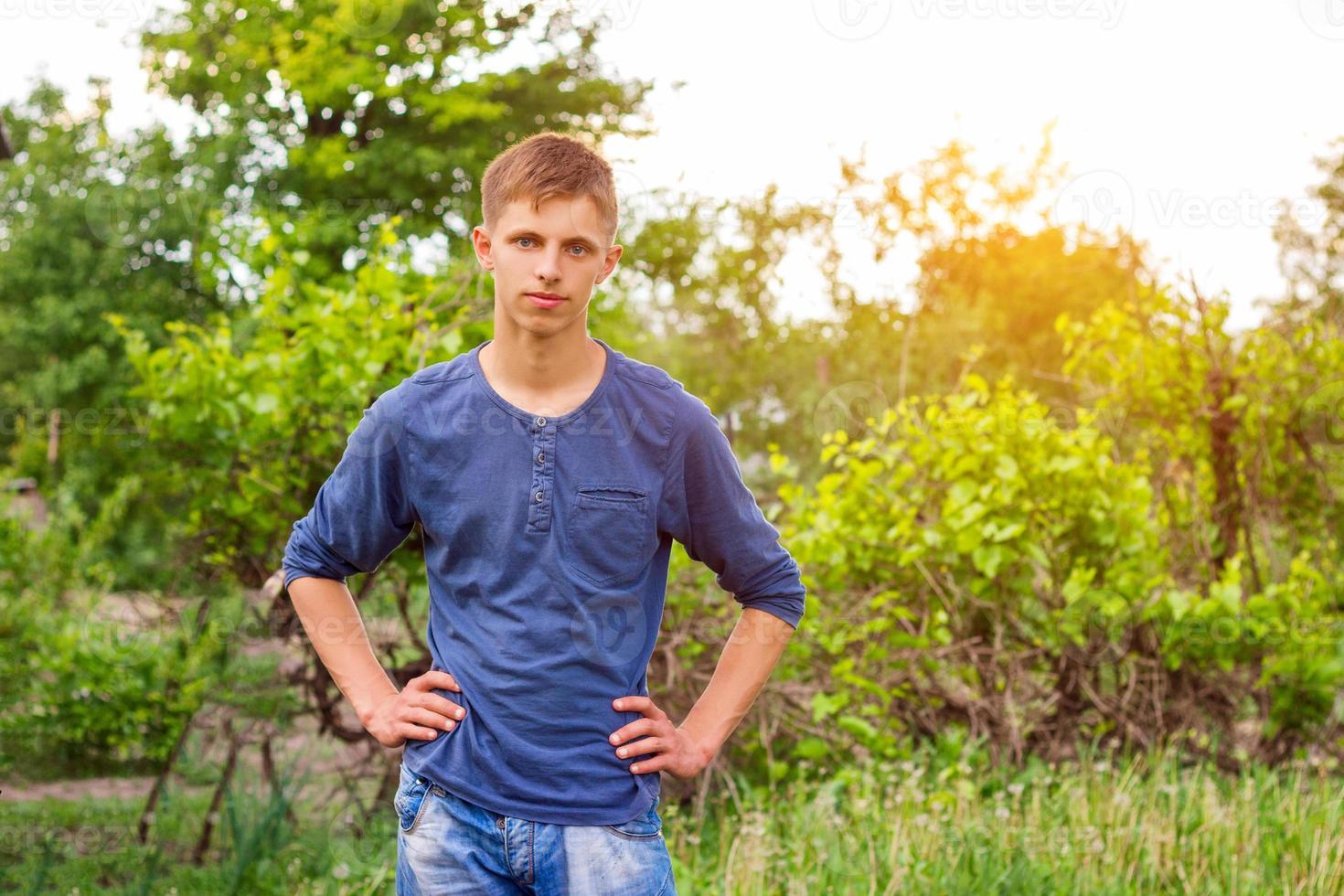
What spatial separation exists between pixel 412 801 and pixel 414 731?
0.34ft

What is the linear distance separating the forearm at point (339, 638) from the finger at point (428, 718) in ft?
0.50

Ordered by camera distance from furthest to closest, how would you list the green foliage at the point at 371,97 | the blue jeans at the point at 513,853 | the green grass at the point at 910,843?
the green foliage at the point at 371,97 → the green grass at the point at 910,843 → the blue jeans at the point at 513,853

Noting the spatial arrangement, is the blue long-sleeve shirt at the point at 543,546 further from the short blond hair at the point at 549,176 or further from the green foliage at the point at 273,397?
the green foliage at the point at 273,397

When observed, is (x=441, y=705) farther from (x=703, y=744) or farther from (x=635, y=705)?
(x=703, y=744)

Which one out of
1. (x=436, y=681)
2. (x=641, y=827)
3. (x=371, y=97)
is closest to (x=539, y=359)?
(x=436, y=681)

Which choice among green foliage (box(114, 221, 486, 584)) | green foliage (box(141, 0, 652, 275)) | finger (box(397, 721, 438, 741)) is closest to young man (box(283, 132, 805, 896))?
finger (box(397, 721, 438, 741))

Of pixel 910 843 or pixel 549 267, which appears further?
pixel 910 843

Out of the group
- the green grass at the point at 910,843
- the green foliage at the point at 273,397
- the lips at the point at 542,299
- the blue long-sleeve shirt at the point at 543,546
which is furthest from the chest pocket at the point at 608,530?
the green foliage at the point at 273,397

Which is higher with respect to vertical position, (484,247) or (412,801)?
(484,247)

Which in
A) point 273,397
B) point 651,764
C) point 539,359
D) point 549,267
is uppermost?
point 273,397

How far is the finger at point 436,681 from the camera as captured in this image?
1792mm

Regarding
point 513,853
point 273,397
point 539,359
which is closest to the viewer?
point 513,853

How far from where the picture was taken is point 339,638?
6.46 ft

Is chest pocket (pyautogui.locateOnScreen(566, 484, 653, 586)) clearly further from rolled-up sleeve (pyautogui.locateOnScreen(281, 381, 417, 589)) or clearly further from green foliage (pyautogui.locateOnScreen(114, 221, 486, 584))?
green foliage (pyautogui.locateOnScreen(114, 221, 486, 584))
